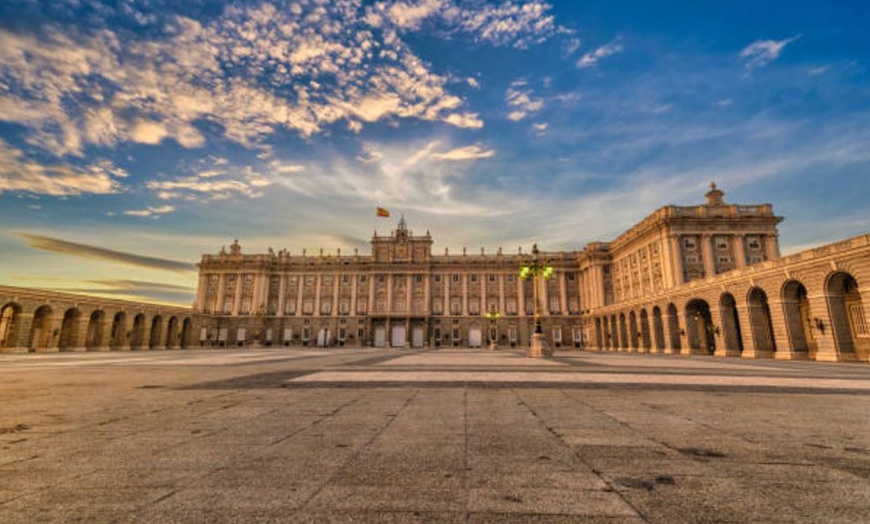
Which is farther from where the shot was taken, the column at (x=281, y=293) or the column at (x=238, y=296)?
the column at (x=281, y=293)

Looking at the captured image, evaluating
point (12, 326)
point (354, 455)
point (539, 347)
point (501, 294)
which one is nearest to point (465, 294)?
point (501, 294)

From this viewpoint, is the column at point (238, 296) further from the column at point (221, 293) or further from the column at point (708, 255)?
the column at point (708, 255)

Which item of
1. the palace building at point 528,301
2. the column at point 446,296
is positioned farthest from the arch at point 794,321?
→ the column at point 446,296

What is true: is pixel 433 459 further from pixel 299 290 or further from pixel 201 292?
pixel 201 292

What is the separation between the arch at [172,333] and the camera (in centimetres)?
5275

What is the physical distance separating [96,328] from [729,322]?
194 ft

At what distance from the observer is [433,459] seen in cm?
394

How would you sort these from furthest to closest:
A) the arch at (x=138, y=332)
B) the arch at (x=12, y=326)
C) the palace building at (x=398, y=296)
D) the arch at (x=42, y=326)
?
the palace building at (x=398, y=296) < the arch at (x=138, y=332) < the arch at (x=42, y=326) < the arch at (x=12, y=326)

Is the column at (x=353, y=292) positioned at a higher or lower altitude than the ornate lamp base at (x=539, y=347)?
higher

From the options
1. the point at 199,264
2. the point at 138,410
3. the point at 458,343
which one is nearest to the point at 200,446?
the point at 138,410

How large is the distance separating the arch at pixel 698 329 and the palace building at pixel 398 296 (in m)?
23.2

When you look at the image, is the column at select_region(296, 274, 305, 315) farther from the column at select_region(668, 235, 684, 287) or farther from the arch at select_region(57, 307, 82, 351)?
the column at select_region(668, 235, 684, 287)

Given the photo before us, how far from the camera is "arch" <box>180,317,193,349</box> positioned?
56.8 m

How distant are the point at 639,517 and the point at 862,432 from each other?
4.93 meters
